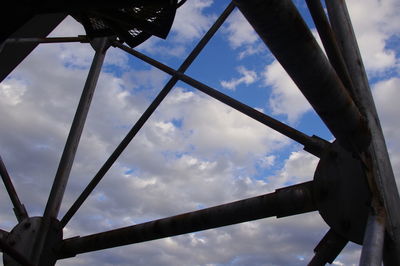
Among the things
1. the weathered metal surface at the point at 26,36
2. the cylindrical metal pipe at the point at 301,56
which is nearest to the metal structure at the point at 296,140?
the cylindrical metal pipe at the point at 301,56

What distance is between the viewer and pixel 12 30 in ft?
12.0

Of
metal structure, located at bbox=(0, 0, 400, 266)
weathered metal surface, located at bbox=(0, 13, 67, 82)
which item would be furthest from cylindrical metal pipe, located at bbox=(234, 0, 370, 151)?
weathered metal surface, located at bbox=(0, 13, 67, 82)

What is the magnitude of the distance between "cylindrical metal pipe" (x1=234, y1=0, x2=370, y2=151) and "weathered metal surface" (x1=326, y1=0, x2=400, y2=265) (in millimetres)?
885

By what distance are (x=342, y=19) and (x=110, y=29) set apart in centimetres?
353

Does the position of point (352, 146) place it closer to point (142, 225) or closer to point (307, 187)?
point (307, 187)

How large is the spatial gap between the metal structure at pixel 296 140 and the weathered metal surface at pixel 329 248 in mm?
10

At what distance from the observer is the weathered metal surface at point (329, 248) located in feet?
13.4

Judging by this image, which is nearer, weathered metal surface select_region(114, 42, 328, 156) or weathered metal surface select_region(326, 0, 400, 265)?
weathered metal surface select_region(326, 0, 400, 265)

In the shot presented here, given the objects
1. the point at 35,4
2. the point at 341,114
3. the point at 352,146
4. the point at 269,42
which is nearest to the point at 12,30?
the point at 35,4

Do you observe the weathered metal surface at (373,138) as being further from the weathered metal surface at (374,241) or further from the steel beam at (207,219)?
the steel beam at (207,219)

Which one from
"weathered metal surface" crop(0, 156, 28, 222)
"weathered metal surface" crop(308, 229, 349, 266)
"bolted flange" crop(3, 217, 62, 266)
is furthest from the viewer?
"weathered metal surface" crop(0, 156, 28, 222)

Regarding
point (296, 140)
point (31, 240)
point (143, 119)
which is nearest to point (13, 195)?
point (31, 240)

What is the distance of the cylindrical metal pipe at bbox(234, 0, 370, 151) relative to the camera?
6.03ft

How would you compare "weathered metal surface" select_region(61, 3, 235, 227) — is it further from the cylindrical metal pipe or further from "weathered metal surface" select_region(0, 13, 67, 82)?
"weathered metal surface" select_region(0, 13, 67, 82)
